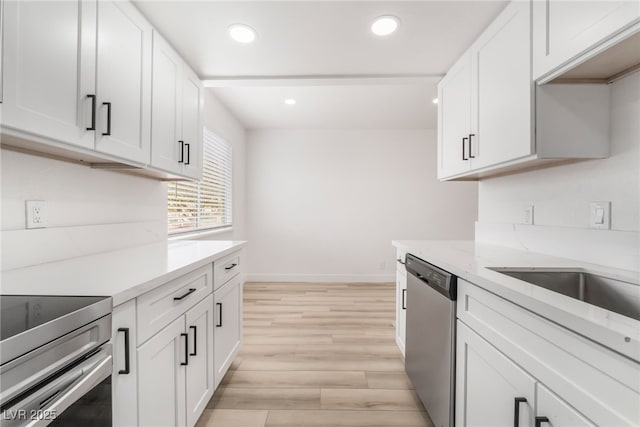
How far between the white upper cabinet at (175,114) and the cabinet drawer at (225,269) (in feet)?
2.22

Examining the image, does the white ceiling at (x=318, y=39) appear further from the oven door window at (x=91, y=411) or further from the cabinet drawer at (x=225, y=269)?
the oven door window at (x=91, y=411)

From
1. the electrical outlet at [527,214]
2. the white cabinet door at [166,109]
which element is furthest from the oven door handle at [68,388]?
the electrical outlet at [527,214]

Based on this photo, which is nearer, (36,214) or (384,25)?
(36,214)

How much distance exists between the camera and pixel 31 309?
76 cm

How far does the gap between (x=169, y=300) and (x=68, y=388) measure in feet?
1.76

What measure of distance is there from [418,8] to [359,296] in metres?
3.32

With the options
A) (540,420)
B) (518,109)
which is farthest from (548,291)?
(518,109)

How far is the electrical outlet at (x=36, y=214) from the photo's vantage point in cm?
130

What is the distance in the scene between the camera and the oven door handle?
63 centimetres

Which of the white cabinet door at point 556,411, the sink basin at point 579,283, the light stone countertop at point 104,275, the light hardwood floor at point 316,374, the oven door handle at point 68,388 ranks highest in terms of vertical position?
the light stone countertop at point 104,275

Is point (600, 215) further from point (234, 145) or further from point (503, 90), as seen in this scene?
point (234, 145)

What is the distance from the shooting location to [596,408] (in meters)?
0.67

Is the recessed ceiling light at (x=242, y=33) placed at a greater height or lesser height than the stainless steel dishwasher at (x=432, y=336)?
greater

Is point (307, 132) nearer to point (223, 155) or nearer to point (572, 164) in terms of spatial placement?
point (223, 155)
